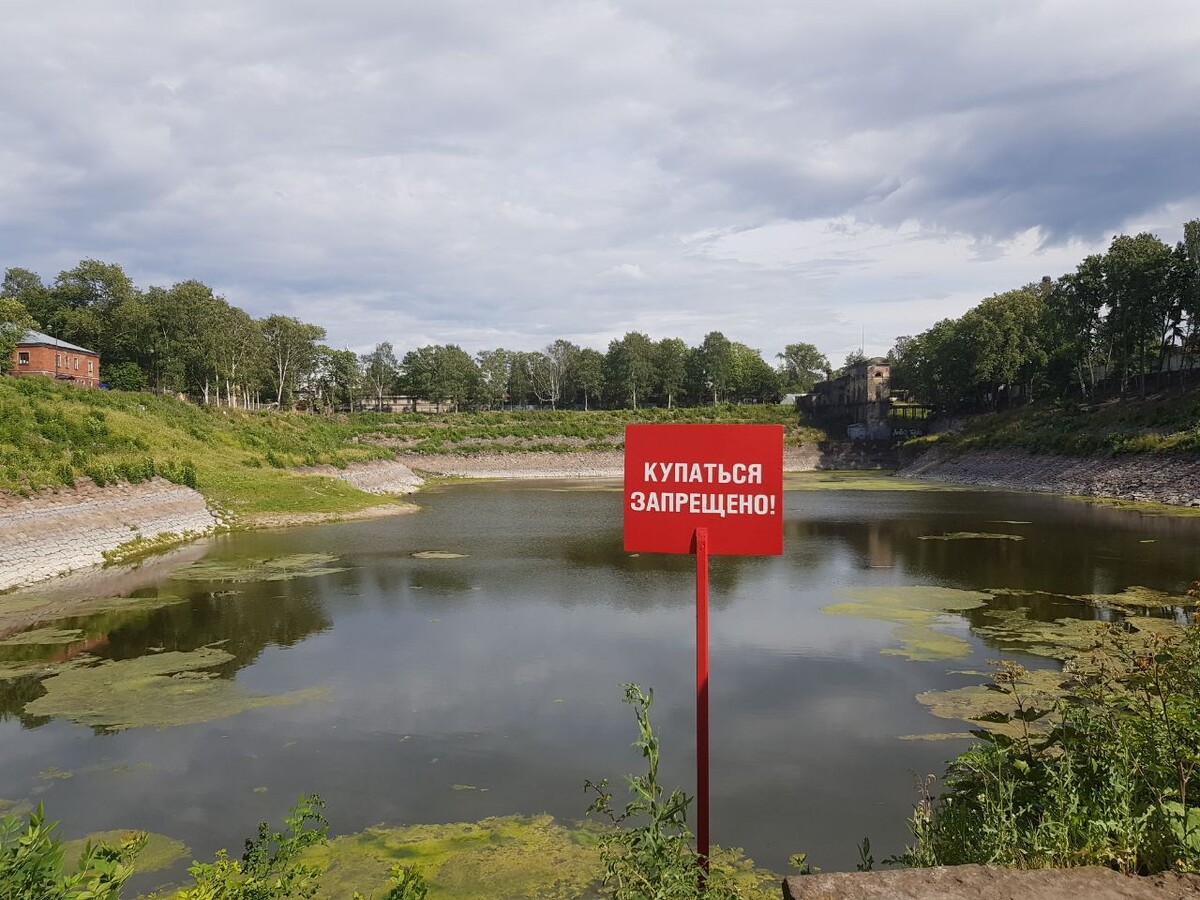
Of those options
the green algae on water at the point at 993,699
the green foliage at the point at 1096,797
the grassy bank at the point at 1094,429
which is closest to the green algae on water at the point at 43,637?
the green foliage at the point at 1096,797

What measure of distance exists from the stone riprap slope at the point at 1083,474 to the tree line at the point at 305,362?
5632 centimetres

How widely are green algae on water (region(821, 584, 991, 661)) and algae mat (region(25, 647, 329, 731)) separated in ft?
37.1

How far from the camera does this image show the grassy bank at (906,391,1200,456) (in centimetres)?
4678

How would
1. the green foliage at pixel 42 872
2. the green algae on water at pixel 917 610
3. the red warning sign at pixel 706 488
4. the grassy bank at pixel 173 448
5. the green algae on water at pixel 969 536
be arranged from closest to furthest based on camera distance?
the green foliage at pixel 42 872
the red warning sign at pixel 706 488
the green algae on water at pixel 917 610
the grassy bank at pixel 173 448
the green algae on water at pixel 969 536

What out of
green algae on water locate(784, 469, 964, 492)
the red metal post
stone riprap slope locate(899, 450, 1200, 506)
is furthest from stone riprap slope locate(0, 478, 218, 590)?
stone riprap slope locate(899, 450, 1200, 506)

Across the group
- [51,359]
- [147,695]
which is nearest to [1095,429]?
[147,695]

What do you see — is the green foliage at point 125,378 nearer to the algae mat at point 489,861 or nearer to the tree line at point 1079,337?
the algae mat at point 489,861

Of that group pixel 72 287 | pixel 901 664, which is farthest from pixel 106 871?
pixel 72 287

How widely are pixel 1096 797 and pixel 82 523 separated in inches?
1169

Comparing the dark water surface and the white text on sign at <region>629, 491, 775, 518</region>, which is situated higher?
the white text on sign at <region>629, 491, 775, 518</region>

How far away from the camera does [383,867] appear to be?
24.6 feet

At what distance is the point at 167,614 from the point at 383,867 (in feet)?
44.7

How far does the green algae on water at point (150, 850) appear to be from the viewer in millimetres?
7642

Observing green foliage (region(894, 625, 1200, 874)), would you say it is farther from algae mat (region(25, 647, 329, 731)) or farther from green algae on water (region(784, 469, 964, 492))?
A: green algae on water (region(784, 469, 964, 492))
